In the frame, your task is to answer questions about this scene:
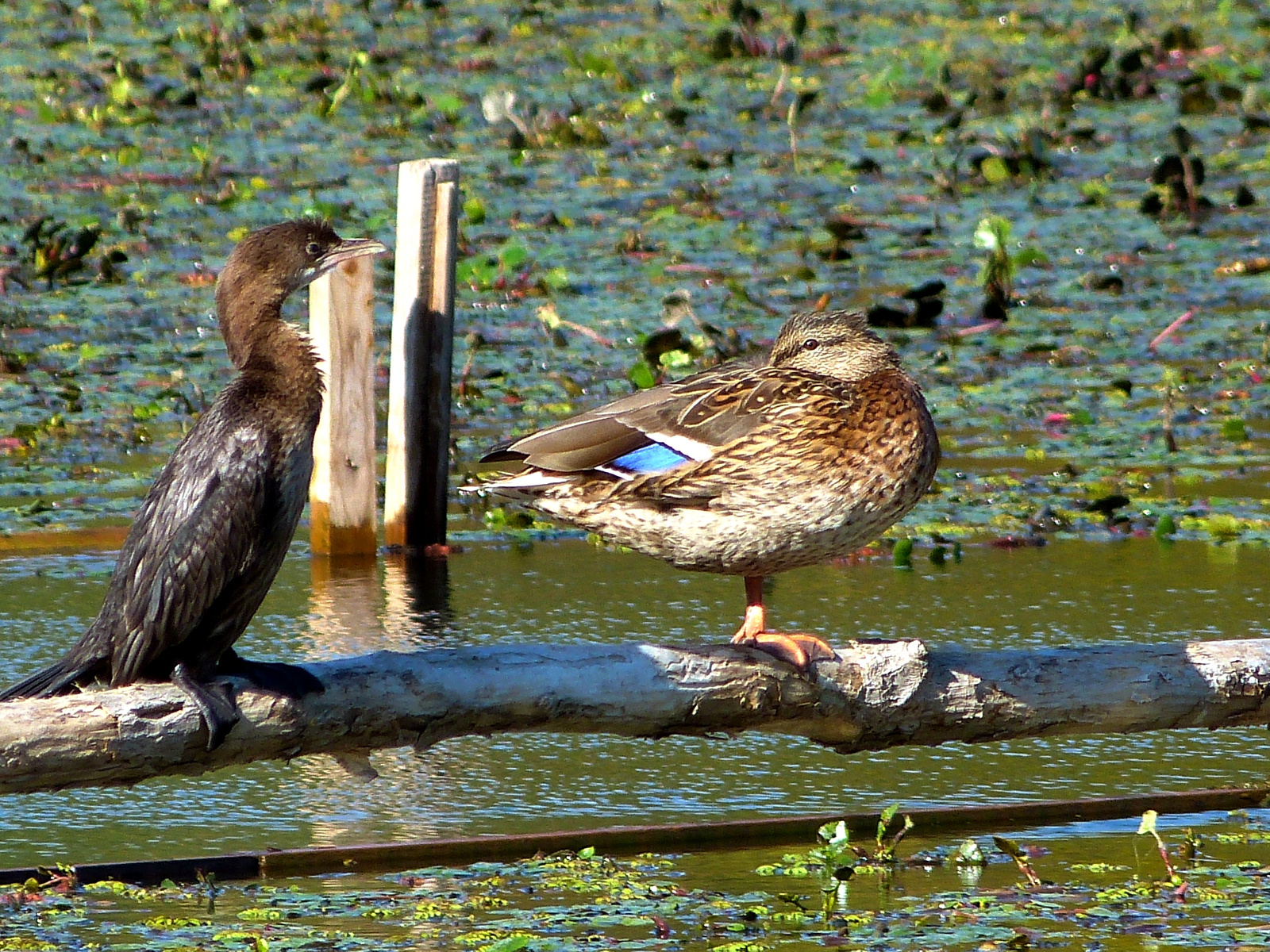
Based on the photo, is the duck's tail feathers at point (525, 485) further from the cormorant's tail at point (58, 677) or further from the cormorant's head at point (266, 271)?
the cormorant's tail at point (58, 677)

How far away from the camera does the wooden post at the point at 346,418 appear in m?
6.69

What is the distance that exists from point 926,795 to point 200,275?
19.6 ft

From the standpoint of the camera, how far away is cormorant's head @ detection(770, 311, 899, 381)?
4.84 m

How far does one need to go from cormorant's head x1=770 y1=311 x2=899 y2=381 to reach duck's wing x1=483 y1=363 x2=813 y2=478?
0.39ft

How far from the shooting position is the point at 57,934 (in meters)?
3.99

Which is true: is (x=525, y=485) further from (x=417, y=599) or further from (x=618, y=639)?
(x=417, y=599)

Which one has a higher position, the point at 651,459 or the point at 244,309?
the point at 244,309

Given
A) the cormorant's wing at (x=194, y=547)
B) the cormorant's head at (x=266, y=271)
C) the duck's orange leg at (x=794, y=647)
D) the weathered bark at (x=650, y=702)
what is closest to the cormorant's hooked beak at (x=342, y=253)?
the cormorant's head at (x=266, y=271)

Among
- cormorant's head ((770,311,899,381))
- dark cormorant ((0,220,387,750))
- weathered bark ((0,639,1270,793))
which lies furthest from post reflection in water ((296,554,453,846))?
cormorant's head ((770,311,899,381))

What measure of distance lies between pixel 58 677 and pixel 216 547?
0.41 m

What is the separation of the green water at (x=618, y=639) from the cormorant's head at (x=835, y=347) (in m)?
1.00

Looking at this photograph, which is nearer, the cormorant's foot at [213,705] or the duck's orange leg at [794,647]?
the cormorant's foot at [213,705]

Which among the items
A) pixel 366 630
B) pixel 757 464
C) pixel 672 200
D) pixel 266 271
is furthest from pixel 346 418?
pixel 672 200

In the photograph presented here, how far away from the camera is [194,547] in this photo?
3.94 m
